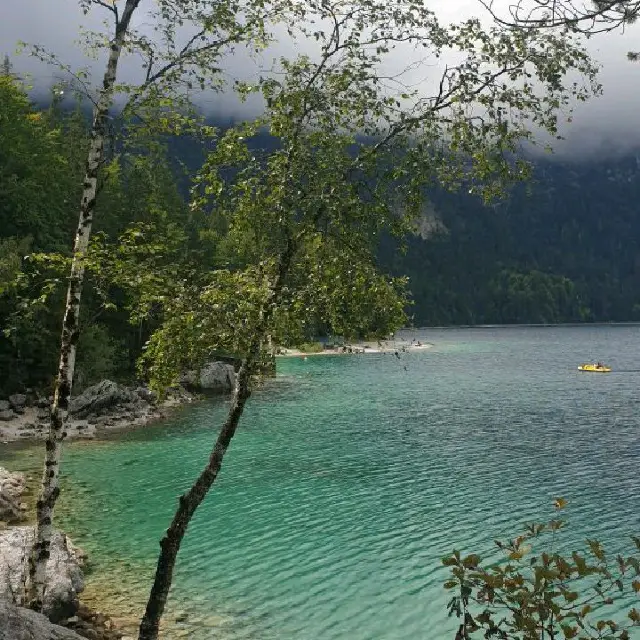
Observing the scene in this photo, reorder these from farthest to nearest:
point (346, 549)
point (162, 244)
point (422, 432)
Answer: point (422, 432)
point (346, 549)
point (162, 244)

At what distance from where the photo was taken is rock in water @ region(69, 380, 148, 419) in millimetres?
46219

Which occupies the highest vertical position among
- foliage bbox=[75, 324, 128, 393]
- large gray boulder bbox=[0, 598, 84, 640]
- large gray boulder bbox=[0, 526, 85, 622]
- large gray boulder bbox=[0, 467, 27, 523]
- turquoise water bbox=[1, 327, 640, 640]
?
foliage bbox=[75, 324, 128, 393]

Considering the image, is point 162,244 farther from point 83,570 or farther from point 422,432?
point 422,432

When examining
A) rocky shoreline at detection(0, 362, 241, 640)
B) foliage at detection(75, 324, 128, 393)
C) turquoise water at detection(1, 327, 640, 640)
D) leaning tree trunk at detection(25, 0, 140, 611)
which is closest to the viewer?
rocky shoreline at detection(0, 362, 241, 640)

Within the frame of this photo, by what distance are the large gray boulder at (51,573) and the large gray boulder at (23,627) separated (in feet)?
12.9

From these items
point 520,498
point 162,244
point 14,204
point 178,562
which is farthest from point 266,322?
point 14,204

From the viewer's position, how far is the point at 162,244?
12.5 meters

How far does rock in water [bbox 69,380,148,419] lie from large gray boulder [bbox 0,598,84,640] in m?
36.9

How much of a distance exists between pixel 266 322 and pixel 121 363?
51218 millimetres

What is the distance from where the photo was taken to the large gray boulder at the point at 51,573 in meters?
15.3

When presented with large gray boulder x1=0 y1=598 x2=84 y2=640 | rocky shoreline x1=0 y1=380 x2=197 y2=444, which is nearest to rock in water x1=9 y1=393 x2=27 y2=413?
rocky shoreline x1=0 y1=380 x2=197 y2=444

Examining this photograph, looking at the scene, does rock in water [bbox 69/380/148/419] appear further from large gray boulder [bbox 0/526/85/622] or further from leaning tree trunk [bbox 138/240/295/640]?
leaning tree trunk [bbox 138/240/295/640]

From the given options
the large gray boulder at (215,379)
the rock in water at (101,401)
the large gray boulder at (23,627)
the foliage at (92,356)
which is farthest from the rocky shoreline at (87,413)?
the large gray boulder at (23,627)

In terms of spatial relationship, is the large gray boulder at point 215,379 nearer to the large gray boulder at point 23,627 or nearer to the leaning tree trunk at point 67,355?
the leaning tree trunk at point 67,355
